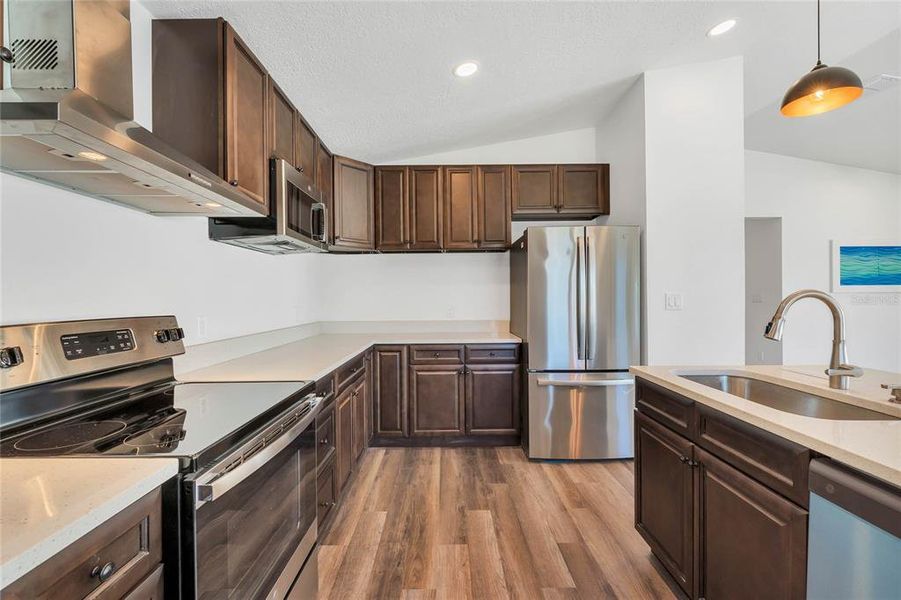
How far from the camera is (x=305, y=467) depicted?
1492mm

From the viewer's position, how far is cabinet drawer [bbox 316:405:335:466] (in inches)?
71.4

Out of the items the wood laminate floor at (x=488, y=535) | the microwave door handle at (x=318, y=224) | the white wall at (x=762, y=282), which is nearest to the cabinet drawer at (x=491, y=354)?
the wood laminate floor at (x=488, y=535)

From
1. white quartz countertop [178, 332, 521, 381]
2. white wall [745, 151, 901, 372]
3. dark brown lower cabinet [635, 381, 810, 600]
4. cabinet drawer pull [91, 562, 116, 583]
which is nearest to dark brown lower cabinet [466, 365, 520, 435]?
white quartz countertop [178, 332, 521, 381]

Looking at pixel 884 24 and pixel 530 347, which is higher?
pixel 884 24

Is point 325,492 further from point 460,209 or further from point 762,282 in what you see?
point 762,282

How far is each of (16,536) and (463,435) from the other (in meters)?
2.88

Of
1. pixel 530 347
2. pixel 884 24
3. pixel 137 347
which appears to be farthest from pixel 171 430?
pixel 884 24

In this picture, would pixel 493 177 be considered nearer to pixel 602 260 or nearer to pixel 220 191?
pixel 602 260

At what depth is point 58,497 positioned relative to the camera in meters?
0.66

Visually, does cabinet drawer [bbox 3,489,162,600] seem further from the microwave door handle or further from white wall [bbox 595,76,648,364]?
white wall [bbox 595,76,648,364]

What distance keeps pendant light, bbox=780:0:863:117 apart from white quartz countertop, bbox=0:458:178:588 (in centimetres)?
252

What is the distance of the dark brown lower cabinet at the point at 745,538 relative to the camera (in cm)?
100

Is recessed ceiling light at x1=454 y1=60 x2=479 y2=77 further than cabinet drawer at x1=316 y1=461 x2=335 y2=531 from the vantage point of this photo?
Yes

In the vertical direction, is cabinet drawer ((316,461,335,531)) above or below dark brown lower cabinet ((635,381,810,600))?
below
